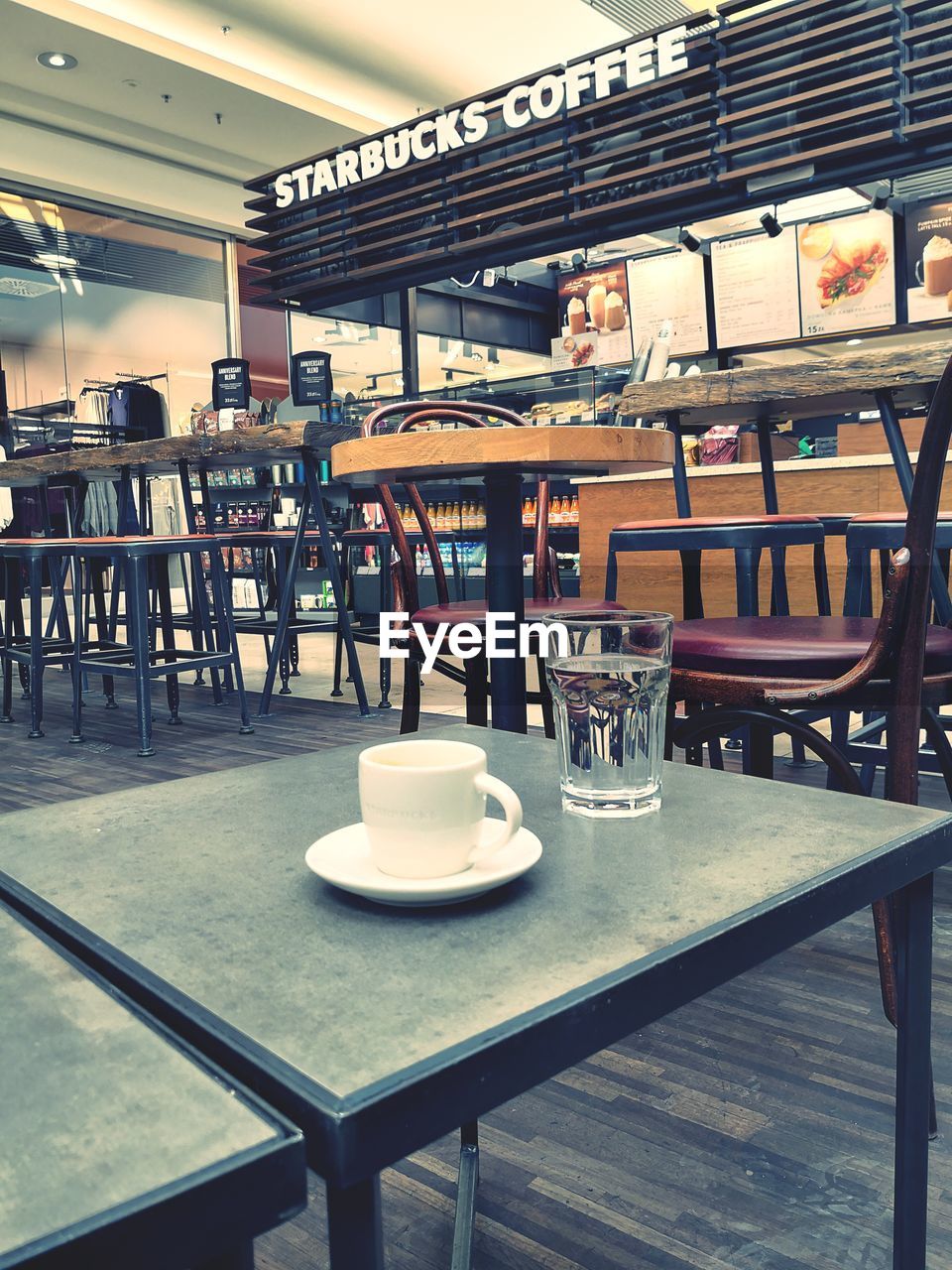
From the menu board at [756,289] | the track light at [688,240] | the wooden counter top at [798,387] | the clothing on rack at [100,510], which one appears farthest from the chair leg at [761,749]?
the menu board at [756,289]

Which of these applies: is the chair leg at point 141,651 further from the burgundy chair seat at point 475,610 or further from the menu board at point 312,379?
the menu board at point 312,379

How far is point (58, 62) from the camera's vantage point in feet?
18.9

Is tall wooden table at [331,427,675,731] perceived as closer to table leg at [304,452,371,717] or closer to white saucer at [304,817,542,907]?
white saucer at [304,817,542,907]

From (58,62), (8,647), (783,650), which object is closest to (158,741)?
(8,647)

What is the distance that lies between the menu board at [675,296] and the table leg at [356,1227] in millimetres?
7607

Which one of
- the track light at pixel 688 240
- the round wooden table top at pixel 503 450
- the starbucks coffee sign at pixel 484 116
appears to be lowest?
the round wooden table top at pixel 503 450

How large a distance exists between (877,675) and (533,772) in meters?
0.57

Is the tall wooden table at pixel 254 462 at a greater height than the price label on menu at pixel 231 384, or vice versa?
the price label on menu at pixel 231 384

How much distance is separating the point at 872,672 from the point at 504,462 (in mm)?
533

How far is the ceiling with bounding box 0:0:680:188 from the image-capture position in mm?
5637

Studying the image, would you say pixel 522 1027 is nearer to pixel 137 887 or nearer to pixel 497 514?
pixel 137 887

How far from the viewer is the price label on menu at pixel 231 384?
4.52m

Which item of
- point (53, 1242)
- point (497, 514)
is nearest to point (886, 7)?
point (497, 514)

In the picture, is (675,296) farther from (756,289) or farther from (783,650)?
(783,650)
